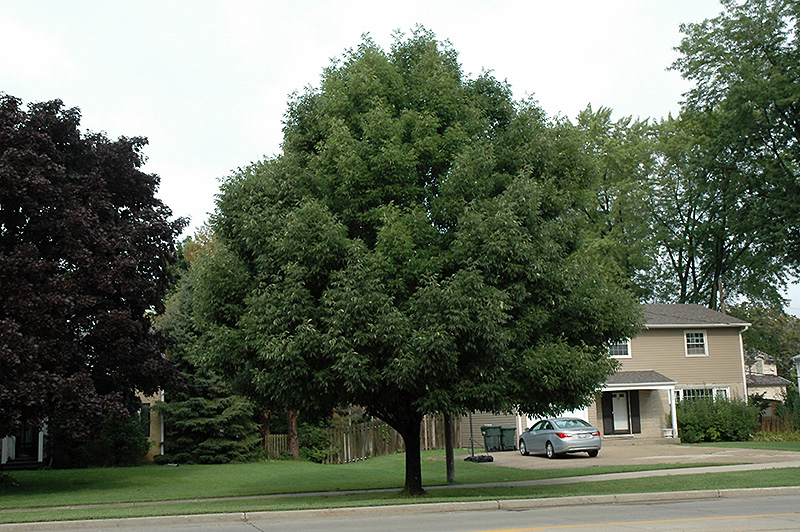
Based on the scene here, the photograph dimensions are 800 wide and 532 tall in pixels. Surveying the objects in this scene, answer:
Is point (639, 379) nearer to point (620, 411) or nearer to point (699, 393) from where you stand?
point (620, 411)

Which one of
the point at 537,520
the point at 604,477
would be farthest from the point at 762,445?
the point at 537,520

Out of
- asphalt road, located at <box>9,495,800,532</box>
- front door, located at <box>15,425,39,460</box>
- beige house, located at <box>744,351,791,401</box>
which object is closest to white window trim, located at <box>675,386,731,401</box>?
asphalt road, located at <box>9,495,800,532</box>

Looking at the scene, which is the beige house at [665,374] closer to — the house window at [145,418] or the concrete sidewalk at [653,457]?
the concrete sidewalk at [653,457]

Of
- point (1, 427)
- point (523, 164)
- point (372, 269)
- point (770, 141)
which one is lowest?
point (1, 427)

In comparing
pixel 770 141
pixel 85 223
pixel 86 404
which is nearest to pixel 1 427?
pixel 86 404

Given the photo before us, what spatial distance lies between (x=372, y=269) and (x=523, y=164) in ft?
14.2

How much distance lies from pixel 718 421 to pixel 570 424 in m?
9.56

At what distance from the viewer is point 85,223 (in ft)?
66.5

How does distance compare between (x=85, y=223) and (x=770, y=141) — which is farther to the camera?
(x=770, y=141)

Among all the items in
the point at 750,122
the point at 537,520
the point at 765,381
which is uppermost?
the point at 750,122

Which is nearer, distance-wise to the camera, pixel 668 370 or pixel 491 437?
pixel 491 437

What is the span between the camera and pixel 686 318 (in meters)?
36.6

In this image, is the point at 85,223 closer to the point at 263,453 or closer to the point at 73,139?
the point at 73,139

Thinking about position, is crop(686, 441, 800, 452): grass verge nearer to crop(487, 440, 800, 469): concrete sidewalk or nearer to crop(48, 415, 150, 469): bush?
crop(487, 440, 800, 469): concrete sidewalk
